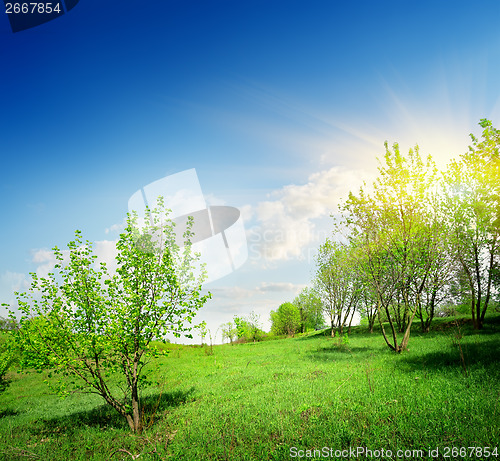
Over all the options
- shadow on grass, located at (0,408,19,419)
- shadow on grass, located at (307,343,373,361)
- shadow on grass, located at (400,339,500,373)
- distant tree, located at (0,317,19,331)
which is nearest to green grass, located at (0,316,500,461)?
shadow on grass, located at (400,339,500,373)

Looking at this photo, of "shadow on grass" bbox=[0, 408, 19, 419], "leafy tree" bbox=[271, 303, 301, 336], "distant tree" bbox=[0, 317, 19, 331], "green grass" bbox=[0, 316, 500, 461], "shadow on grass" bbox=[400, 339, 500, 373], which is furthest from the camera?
"leafy tree" bbox=[271, 303, 301, 336]

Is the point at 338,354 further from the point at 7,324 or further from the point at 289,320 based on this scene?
the point at 289,320

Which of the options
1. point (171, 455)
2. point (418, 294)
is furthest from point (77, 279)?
point (418, 294)

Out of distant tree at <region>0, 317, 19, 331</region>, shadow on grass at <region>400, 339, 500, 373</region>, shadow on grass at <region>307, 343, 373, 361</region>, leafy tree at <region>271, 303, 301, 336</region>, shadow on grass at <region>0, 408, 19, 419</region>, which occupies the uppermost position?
distant tree at <region>0, 317, 19, 331</region>

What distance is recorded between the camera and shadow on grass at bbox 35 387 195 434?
449 inches

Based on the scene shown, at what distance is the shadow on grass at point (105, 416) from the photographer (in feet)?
37.4


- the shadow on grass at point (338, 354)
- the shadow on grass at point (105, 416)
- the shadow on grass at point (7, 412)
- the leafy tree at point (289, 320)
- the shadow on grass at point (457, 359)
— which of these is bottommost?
the leafy tree at point (289, 320)

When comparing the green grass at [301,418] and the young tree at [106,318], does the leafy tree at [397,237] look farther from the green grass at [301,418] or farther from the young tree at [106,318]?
the young tree at [106,318]

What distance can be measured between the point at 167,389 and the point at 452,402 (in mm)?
13762

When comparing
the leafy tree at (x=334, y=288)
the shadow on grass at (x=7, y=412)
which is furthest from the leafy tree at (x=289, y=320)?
the shadow on grass at (x=7, y=412)

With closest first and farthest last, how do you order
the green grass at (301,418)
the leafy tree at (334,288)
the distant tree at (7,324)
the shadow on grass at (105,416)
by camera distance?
1. the green grass at (301,418)
2. the distant tree at (7,324)
3. the shadow on grass at (105,416)
4. the leafy tree at (334,288)

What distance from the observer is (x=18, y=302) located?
10172mm

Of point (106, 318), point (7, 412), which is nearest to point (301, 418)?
point (106, 318)

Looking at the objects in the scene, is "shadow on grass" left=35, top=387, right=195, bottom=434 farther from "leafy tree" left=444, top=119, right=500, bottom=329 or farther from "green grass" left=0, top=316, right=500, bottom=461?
"leafy tree" left=444, top=119, right=500, bottom=329
